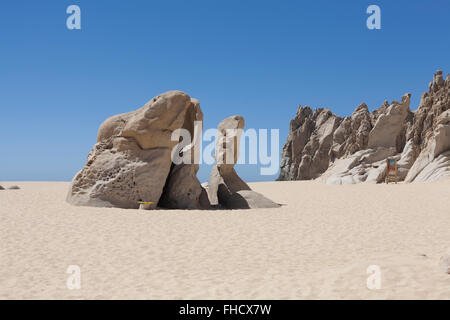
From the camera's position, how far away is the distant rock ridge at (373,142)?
27438 mm

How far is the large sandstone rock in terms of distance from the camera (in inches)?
557

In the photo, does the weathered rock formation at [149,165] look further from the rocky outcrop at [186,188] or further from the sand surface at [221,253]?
the sand surface at [221,253]

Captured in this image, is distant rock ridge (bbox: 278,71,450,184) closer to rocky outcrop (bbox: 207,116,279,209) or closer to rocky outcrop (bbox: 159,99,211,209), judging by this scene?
rocky outcrop (bbox: 207,116,279,209)

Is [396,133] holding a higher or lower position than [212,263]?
higher

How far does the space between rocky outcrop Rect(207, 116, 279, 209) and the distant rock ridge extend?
15270mm

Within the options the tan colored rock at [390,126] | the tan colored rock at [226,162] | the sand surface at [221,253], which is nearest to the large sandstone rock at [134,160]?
the sand surface at [221,253]

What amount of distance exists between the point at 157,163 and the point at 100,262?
321 inches

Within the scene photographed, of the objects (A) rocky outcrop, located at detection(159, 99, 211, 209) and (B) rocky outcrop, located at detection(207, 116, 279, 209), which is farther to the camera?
(B) rocky outcrop, located at detection(207, 116, 279, 209)

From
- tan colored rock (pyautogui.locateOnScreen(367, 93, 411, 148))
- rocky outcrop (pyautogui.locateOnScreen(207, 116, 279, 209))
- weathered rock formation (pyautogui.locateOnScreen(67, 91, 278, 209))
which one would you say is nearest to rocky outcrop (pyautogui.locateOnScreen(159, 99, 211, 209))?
weathered rock formation (pyautogui.locateOnScreen(67, 91, 278, 209))

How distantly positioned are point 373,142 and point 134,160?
102 feet

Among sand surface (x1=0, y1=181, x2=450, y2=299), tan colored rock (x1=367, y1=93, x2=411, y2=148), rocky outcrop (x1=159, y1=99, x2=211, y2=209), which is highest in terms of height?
tan colored rock (x1=367, y1=93, x2=411, y2=148)
